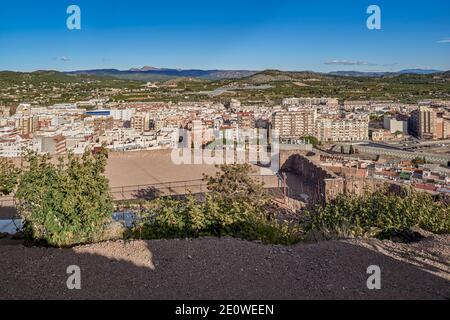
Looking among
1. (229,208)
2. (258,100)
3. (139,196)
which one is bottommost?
(139,196)

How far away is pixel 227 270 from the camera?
3133 mm

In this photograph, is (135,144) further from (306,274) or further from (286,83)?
(286,83)

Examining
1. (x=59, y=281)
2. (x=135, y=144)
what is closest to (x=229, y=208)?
(x=59, y=281)

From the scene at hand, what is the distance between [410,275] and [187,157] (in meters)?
9.86

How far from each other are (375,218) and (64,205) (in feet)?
9.43

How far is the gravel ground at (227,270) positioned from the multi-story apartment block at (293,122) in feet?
124

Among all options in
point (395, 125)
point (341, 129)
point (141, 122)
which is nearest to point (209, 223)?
point (141, 122)

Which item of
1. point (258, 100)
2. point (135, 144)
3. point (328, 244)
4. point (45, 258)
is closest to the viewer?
point (45, 258)

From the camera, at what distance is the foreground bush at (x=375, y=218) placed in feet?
13.9

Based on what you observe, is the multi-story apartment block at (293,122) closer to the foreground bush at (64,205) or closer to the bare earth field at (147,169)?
the bare earth field at (147,169)

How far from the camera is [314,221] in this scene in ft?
15.0

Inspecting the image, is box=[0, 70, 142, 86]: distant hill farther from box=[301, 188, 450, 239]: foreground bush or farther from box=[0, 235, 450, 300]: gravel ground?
box=[0, 235, 450, 300]: gravel ground

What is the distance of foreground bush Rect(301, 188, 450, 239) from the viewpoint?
424 cm
